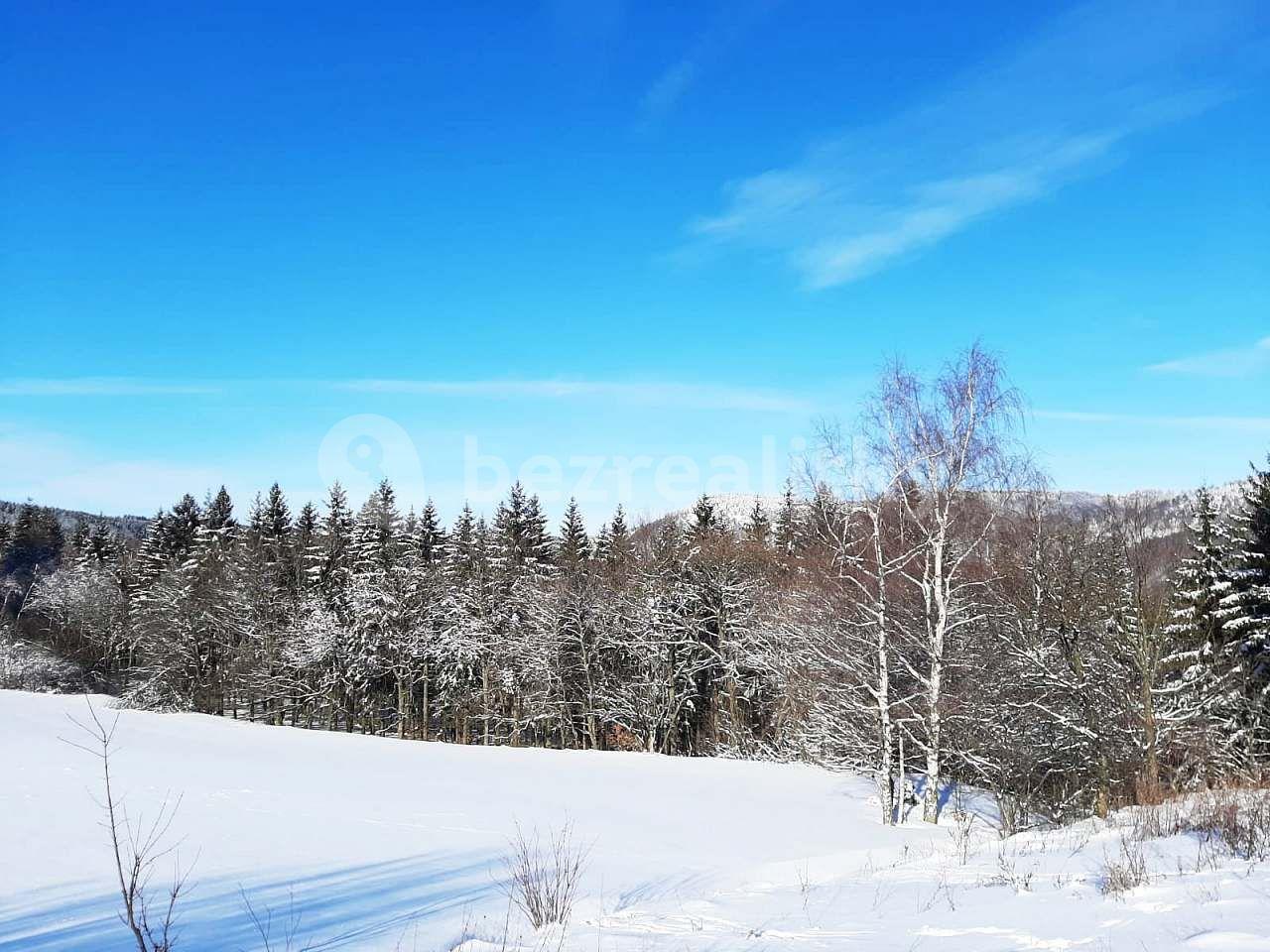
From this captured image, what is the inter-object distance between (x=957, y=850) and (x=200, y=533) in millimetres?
51702

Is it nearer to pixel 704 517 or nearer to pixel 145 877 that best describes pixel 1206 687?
pixel 145 877

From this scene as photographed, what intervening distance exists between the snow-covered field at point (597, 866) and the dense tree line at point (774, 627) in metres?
3.51

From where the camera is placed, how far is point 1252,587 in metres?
24.1

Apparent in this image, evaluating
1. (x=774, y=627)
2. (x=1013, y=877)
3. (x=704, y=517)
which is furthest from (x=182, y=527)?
(x=1013, y=877)

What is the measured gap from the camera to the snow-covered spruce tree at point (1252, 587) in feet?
74.8

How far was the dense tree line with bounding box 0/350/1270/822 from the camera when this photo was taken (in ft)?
53.1

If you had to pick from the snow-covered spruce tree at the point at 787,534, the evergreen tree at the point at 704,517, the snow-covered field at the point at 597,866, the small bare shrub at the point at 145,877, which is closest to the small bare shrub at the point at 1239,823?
the snow-covered field at the point at 597,866

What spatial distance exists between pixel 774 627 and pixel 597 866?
19.0 m

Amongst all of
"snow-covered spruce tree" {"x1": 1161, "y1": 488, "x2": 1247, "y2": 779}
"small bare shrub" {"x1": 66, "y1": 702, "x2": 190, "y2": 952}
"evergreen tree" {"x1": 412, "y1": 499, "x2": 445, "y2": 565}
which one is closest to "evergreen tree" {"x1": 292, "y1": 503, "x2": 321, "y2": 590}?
"evergreen tree" {"x1": 412, "y1": 499, "x2": 445, "y2": 565}

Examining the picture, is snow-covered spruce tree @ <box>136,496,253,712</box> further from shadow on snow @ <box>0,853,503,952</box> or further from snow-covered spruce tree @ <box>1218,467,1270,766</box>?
snow-covered spruce tree @ <box>1218,467,1270,766</box>

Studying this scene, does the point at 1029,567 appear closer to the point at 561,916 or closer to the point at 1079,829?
the point at 1079,829

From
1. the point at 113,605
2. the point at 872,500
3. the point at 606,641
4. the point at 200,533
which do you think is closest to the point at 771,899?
the point at 872,500

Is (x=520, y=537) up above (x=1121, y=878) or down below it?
above

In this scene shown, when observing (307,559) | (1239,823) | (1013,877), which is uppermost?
(307,559)
